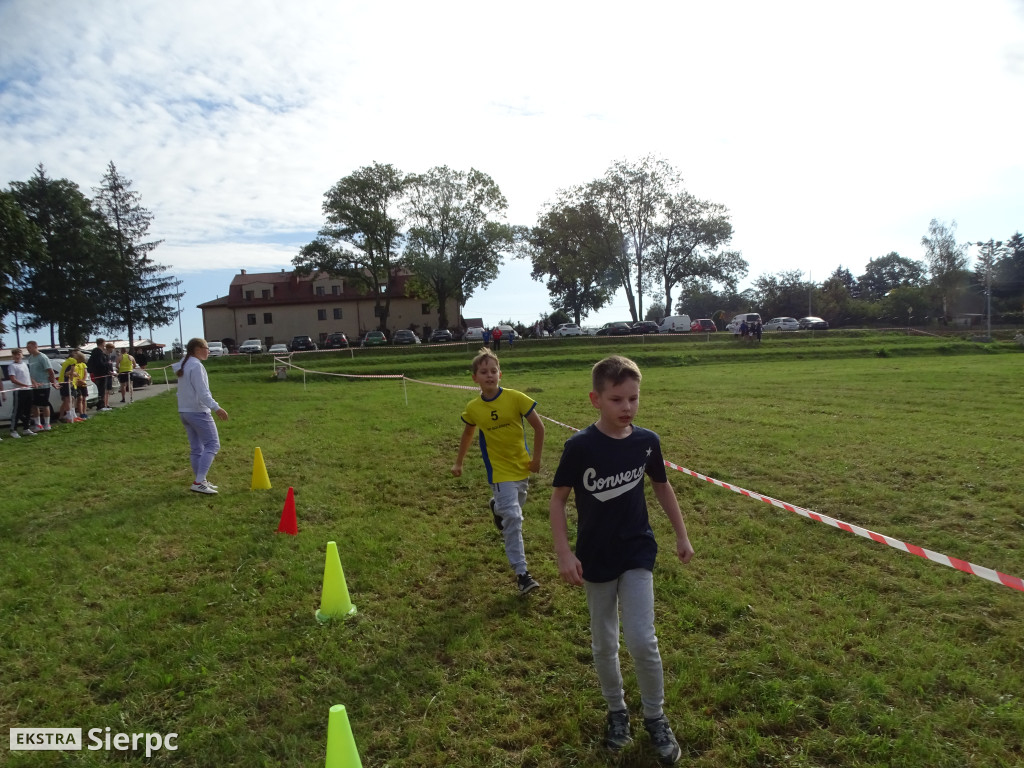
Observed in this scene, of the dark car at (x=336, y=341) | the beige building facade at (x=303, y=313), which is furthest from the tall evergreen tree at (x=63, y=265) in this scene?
the dark car at (x=336, y=341)

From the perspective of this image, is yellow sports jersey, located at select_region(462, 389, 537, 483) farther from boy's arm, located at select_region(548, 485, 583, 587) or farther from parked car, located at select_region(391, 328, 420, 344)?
parked car, located at select_region(391, 328, 420, 344)

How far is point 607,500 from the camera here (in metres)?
2.94

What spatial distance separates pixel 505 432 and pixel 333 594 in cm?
172

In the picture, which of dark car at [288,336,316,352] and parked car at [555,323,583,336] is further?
parked car at [555,323,583,336]

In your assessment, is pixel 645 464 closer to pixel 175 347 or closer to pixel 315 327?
pixel 175 347

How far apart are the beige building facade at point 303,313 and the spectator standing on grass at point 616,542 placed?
2553 inches

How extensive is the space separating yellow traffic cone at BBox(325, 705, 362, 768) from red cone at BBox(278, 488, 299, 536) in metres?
3.79

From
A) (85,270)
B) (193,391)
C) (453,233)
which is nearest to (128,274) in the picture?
(85,270)

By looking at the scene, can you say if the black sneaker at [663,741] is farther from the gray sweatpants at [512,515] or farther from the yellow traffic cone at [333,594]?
the yellow traffic cone at [333,594]

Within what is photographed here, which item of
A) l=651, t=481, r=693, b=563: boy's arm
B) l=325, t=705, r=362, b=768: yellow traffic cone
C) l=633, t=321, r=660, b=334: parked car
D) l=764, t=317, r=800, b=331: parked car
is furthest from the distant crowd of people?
l=764, t=317, r=800, b=331: parked car

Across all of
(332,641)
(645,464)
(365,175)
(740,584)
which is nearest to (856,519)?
(740,584)

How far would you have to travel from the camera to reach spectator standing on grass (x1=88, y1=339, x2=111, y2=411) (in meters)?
16.7

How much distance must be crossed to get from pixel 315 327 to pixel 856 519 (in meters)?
68.4

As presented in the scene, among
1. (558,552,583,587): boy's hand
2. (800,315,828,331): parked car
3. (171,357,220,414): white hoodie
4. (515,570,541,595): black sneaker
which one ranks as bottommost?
(515,570,541,595): black sneaker
